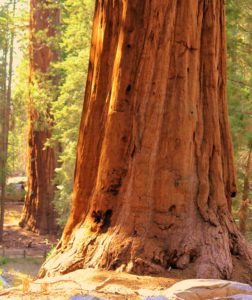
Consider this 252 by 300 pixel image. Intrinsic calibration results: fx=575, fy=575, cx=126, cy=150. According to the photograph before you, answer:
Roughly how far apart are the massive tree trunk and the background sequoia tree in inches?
702

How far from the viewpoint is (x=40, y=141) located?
85.9 feet

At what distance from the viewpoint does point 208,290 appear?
470cm

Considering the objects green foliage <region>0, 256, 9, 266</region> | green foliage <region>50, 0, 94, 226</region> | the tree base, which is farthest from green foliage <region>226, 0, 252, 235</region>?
the tree base

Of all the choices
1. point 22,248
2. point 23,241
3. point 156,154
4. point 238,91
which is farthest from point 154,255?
point 23,241

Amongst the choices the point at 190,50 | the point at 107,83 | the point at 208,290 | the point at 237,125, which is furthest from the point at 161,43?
the point at 237,125

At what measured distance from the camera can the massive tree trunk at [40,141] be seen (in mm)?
24422

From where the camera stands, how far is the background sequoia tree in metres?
5.76

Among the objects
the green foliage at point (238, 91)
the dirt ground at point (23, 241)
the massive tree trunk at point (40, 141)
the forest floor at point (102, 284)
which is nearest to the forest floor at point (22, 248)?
the dirt ground at point (23, 241)

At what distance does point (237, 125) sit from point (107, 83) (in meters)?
8.25

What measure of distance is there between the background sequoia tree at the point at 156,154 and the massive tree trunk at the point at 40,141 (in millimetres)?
17833

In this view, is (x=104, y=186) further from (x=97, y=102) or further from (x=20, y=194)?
(x=20, y=194)

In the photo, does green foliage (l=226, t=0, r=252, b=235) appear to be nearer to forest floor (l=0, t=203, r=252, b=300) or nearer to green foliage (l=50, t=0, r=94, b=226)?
green foliage (l=50, t=0, r=94, b=226)

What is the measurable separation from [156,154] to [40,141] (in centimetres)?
2066

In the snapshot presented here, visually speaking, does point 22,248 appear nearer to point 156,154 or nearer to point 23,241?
point 23,241
